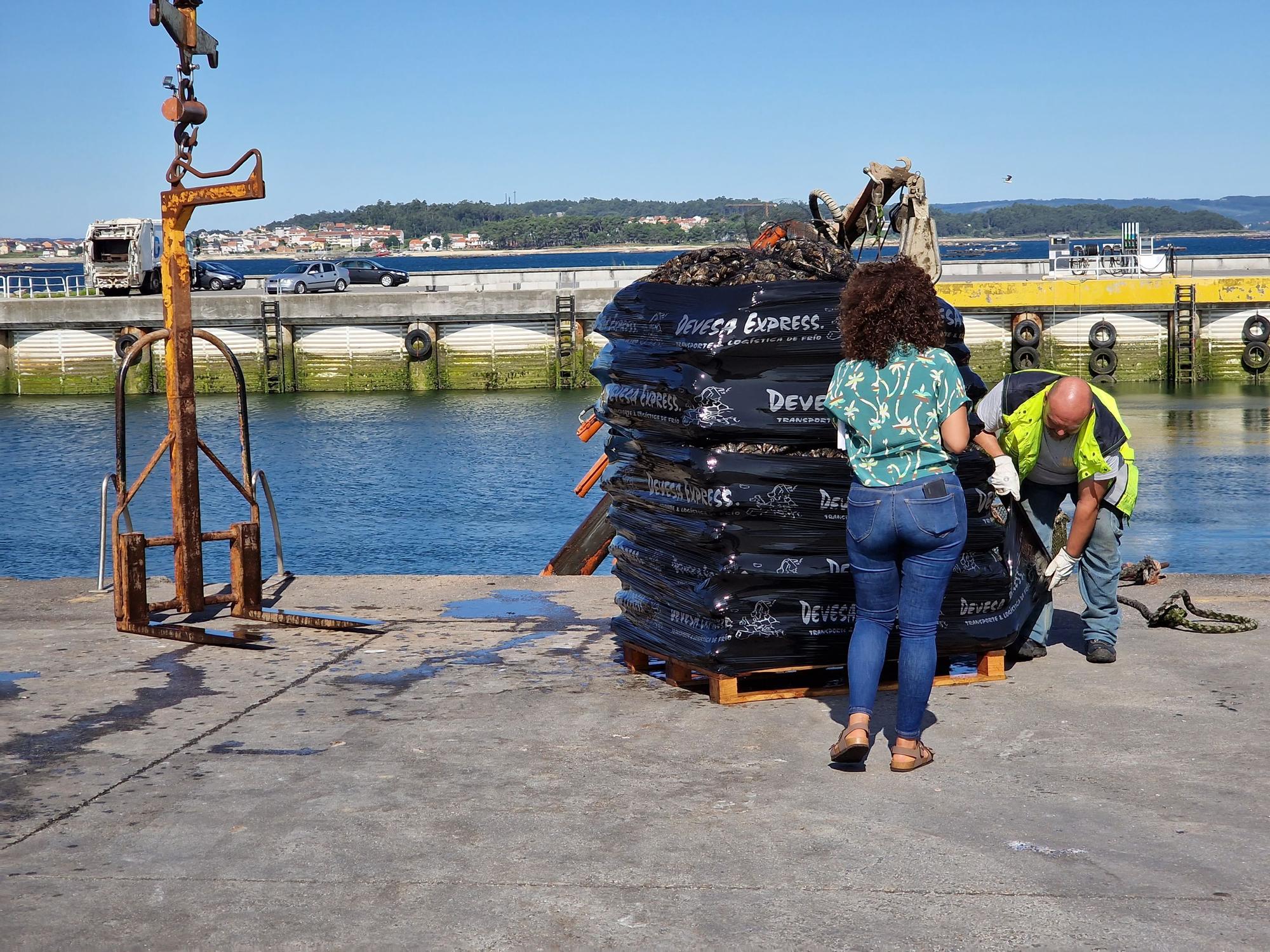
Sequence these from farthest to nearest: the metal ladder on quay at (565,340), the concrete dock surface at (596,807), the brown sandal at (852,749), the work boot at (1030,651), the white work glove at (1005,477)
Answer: the metal ladder on quay at (565,340) → the work boot at (1030,651) → the white work glove at (1005,477) → the brown sandal at (852,749) → the concrete dock surface at (596,807)

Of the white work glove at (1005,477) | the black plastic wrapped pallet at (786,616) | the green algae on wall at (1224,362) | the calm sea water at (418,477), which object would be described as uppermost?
the white work glove at (1005,477)

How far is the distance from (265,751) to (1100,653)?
3.51 meters

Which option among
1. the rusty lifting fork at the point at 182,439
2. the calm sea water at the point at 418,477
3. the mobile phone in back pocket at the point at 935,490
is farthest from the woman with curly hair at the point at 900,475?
the calm sea water at the point at 418,477

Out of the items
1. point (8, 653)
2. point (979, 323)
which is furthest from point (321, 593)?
point (979, 323)

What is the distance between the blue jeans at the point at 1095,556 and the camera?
19.3ft

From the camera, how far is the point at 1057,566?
563 centimetres

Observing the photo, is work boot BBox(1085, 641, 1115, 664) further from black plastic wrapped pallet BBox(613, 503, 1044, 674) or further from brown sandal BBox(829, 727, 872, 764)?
brown sandal BBox(829, 727, 872, 764)

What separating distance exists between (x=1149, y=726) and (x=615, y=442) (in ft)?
8.16

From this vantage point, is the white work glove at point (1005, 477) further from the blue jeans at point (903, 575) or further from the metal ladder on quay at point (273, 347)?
the metal ladder on quay at point (273, 347)

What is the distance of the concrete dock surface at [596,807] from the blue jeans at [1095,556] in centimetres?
21

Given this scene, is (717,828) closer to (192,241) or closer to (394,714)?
(394,714)

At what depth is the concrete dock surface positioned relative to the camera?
3367 millimetres

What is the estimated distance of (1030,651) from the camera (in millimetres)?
6031

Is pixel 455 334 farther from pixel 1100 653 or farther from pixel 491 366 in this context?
pixel 1100 653
